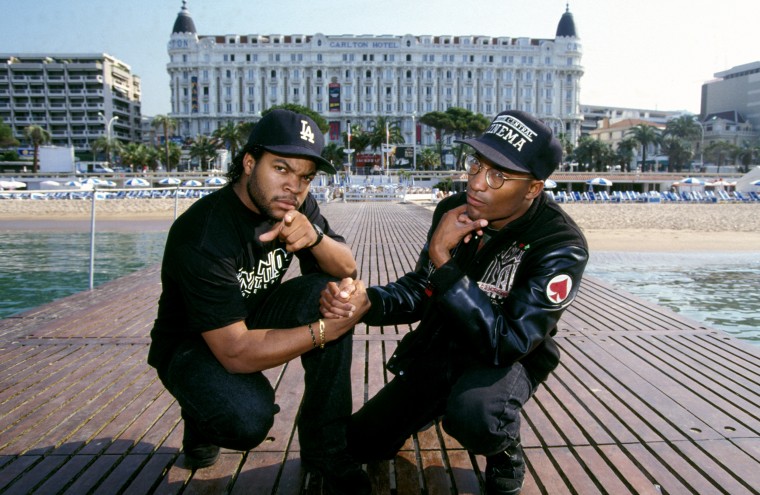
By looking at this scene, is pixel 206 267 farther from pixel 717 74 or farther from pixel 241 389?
pixel 717 74

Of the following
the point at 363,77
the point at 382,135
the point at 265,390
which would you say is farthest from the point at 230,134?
A: the point at 265,390

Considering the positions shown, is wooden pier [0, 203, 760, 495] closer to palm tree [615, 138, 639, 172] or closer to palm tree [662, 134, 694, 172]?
palm tree [615, 138, 639, 172]

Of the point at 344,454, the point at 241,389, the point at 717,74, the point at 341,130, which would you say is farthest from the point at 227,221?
the point at 717,74

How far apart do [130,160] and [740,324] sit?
81717mm

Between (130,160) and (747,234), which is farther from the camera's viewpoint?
(130,160)

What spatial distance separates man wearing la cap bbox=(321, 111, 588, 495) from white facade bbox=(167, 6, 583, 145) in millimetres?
109915

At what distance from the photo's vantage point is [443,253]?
7.31 ft

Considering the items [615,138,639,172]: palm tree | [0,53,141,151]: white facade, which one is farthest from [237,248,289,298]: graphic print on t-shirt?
[0,53,141,151]: white facade

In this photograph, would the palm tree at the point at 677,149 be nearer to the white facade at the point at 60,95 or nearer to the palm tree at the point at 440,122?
the palm tree at the point at 440,122

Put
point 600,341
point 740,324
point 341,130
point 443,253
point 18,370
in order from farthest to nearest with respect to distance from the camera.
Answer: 1. point 341,130
2. point 740,324
3. point 600,341
4. point 18,370
5. point 443,253

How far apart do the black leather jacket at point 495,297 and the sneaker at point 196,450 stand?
850mm

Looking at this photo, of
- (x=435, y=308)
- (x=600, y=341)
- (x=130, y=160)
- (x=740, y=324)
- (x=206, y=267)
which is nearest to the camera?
(x=206, y=267)

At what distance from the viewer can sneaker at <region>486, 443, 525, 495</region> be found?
222 centimetres

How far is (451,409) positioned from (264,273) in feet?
3.13
